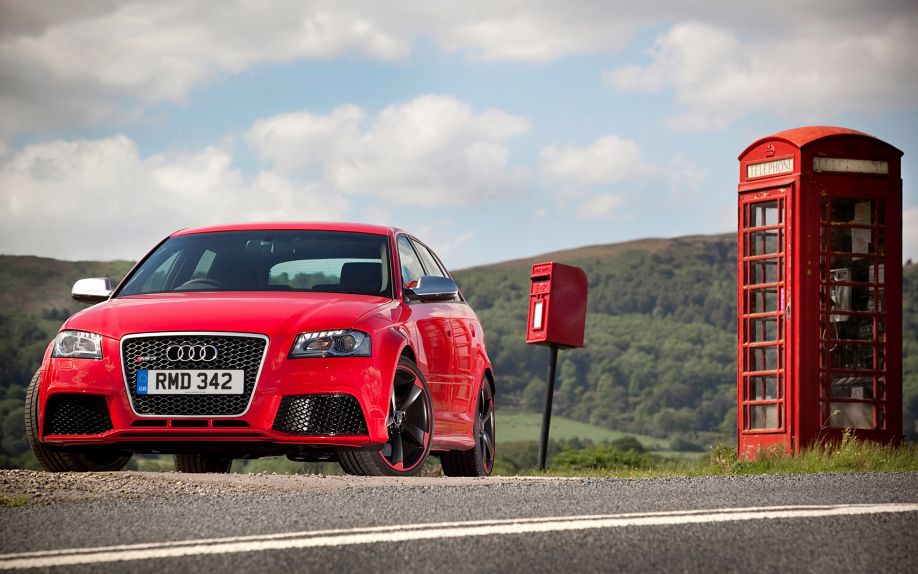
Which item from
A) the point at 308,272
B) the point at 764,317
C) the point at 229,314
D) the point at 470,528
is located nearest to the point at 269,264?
the point at 308,272

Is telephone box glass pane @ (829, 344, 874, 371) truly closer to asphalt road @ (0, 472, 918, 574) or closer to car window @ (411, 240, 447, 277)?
car window @ (411, 240, 447, 277)

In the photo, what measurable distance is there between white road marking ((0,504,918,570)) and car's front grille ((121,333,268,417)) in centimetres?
268

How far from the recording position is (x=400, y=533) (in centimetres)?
538

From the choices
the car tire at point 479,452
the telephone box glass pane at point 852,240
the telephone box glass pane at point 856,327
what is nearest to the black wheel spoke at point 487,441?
the car tire at point 479,452

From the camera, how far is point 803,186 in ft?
45.3

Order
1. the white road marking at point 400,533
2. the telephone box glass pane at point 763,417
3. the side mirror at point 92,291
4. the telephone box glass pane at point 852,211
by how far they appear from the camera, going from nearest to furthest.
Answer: the white road marking at point 400,533
the side mirror at point 92,291
the telephone box glass pane at point 852,211
the telephone box glass pane at point 763,417

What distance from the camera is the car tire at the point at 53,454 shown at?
338 inches

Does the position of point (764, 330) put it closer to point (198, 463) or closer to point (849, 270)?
point (849, 270)

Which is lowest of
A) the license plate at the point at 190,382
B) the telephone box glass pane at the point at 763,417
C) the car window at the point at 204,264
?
the license plate at the point at 190,382

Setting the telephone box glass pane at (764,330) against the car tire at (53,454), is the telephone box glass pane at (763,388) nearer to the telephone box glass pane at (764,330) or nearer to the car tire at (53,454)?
the telephone box glass pane at (764,330)

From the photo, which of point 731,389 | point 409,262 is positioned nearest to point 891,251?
point 409,262

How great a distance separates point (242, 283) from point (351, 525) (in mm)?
3860

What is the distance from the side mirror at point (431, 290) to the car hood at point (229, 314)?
0.53m

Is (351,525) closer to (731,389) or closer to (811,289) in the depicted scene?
(811,289)
